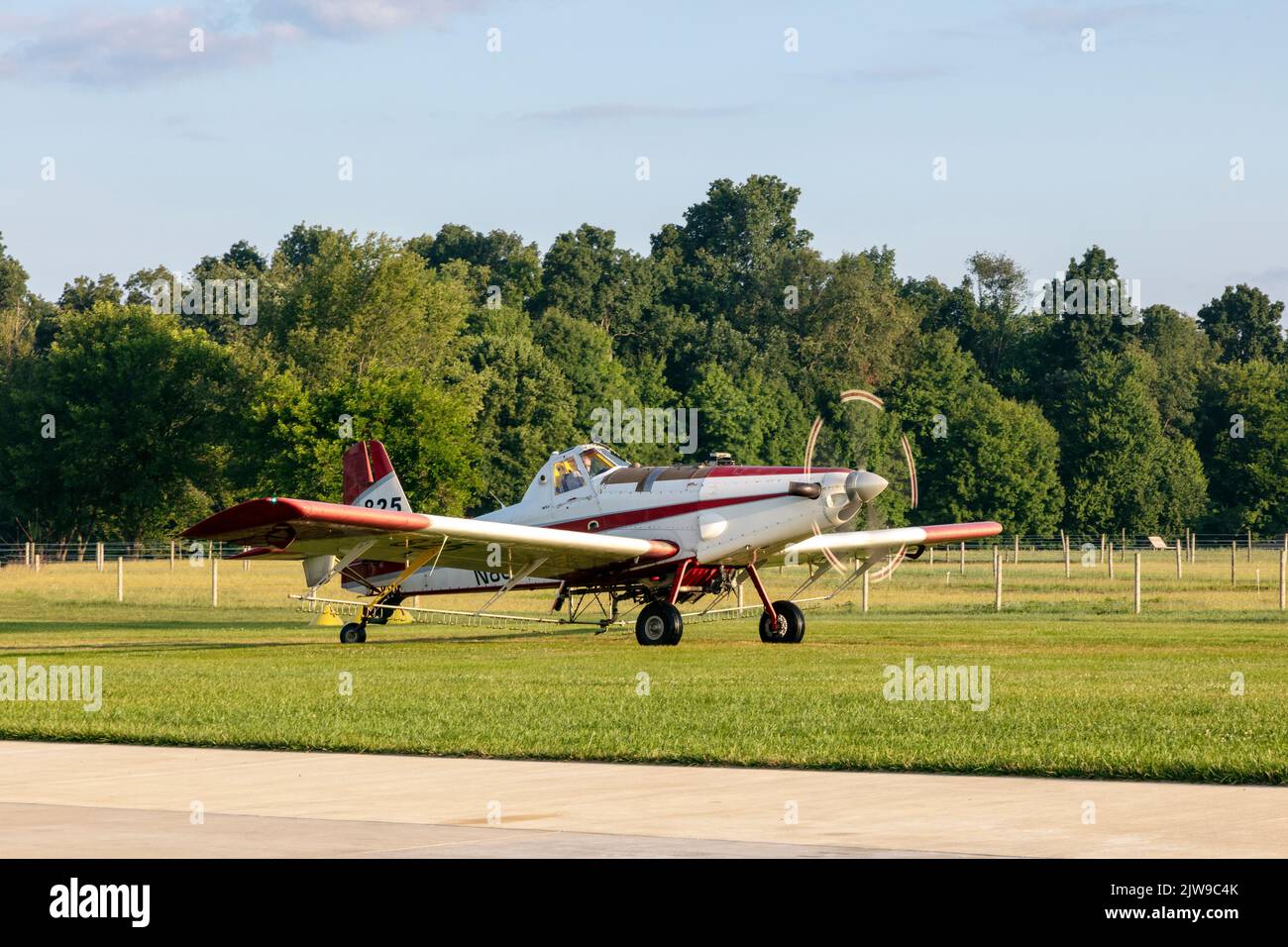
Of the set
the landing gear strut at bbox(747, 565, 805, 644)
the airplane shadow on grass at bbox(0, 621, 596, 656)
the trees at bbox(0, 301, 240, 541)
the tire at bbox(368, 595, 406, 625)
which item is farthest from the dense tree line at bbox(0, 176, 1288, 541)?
the landing gear strut at bbox(747, 565, 805, 644)

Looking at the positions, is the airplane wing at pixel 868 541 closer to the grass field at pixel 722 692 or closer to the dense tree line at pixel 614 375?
the grass field at pixel 722 692

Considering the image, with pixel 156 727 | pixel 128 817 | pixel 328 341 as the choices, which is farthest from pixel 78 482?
pixel 128 817

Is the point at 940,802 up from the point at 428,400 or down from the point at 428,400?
down

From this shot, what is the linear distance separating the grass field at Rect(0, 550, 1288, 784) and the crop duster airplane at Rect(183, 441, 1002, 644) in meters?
1.03

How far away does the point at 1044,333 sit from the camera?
11719 cm

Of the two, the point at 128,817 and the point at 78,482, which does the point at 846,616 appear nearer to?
the point at 128,817

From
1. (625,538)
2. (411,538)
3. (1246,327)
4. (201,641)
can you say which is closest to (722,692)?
(411,538)

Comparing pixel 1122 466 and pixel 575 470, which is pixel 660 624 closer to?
pixel 575 470

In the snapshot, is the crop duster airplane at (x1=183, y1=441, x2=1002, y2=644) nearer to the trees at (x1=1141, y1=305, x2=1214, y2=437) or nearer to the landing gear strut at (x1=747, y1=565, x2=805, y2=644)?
the landing gear strut at (x1=747, y1=565, x2=805, y2=644)

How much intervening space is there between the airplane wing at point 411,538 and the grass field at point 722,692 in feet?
4.94

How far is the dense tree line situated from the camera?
252ft

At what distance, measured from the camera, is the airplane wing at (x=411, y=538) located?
24.1 metres

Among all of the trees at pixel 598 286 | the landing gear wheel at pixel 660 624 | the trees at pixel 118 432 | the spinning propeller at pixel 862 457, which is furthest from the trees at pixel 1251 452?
the landing gear wheel at pixel 660 624
